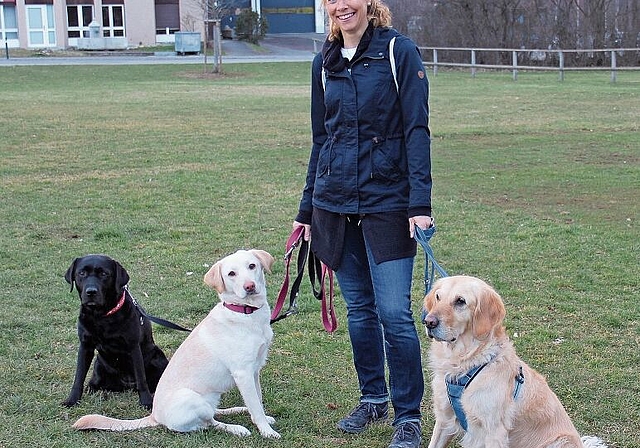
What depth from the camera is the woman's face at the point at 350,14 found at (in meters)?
3.91

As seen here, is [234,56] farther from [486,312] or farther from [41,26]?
[486,312]

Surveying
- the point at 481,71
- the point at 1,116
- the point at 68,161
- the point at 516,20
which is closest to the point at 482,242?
the point at 68,161

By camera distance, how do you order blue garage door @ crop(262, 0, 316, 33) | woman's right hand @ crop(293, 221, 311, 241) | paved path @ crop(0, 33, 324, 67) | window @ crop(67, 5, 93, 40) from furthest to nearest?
blue garage door @ crop(262, 0, 316, 33) < window @ crop(67, 5, 93, 40) < paved path @ crop(0, 33, 324, 67) < woman's right hand @ crop(293, 221, 311, 241)

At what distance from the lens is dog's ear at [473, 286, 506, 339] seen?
3.69m

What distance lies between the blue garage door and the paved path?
7.51 feet

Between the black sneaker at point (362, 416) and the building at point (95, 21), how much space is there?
50.9m

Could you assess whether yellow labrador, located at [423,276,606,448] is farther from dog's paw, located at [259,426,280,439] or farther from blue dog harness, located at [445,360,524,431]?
dog's paw, located at [259,426,280,439]

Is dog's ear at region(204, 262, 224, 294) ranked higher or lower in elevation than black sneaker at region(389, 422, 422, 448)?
higher

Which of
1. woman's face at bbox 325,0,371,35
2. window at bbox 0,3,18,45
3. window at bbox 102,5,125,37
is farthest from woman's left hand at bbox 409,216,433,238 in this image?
window at bbox 0,3,18,45

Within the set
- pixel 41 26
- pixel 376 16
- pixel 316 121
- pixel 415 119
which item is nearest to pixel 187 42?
pixel 41 26

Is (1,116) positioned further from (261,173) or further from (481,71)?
(481,71)

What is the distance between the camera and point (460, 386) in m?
3.78

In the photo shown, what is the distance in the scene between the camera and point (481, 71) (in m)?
37.7

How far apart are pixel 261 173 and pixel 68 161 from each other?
3.52 meters
